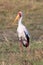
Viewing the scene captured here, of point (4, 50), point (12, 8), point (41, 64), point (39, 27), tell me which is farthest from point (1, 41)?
point (12, 8)

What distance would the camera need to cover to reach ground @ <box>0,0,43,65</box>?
666 centimetres

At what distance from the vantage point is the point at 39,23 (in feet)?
35.2

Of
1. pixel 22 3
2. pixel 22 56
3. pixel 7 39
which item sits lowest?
pixel 22 3

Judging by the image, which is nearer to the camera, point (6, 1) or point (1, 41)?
point (1, 41)

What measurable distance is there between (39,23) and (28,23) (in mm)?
303

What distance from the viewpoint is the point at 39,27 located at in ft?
33.7

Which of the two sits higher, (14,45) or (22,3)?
(14,45)

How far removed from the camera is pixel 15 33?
9742 mm

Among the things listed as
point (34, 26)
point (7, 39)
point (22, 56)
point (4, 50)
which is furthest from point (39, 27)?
point (22, 56)

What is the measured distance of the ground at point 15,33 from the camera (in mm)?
6660

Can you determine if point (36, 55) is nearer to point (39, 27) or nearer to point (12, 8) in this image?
point (39, 27)

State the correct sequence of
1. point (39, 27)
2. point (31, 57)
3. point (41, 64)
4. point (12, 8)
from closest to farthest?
point (41, 64)
point (31, 57)
point (39, 27)
point (12, 8)

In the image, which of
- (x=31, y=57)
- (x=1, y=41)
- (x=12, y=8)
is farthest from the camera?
(x=12, y=8)

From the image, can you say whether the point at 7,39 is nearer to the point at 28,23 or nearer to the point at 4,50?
the point at 4,50
